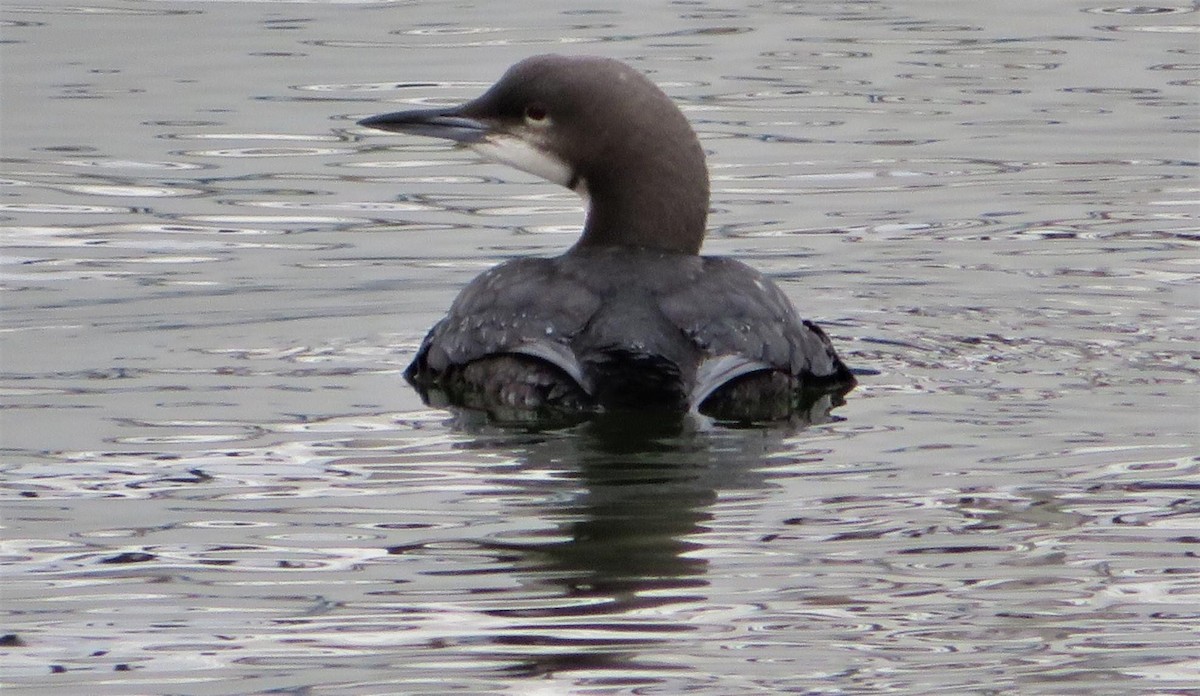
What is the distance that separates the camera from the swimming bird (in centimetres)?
624

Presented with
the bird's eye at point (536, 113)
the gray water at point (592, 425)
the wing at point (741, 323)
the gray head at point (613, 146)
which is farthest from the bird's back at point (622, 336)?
the bird's eye at point (536, 113)

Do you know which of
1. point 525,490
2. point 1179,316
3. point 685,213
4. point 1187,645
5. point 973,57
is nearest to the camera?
point 1187,645

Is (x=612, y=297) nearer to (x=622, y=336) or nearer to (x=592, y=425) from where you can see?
(x=622, y=336)

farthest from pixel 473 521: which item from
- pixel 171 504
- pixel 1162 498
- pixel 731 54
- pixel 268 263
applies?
pixel 731 54

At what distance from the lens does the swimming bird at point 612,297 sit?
624cm

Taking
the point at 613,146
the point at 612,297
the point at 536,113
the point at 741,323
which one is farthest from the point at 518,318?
the point at 536,113

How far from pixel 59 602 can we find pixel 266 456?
1.26m

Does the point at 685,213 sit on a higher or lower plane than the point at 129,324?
higher

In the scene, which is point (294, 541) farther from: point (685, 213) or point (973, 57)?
point (973, 57)

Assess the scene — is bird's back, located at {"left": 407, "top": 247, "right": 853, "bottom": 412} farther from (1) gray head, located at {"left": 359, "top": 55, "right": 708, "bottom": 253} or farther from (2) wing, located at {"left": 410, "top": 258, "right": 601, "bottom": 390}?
(1) gray head, located at {"left": 359, "top": 55, "right": 708, "bottom": 253}

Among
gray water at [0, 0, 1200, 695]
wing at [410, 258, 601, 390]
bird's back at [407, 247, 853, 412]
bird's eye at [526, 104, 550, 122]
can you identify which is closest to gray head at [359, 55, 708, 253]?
bird's eye at [526, 104, 550, 122]

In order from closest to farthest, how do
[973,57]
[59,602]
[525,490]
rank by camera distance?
[59,602]
[525,490]
[973,57]

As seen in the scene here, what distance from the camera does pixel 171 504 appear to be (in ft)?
18.4

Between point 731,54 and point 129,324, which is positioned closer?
point 129,324
